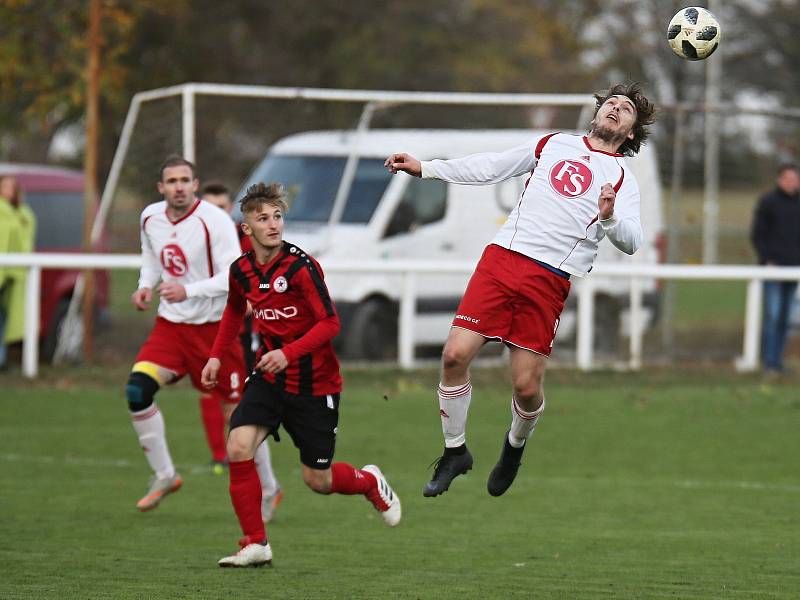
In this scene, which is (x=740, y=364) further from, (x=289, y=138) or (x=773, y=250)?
(x=289, y=138)

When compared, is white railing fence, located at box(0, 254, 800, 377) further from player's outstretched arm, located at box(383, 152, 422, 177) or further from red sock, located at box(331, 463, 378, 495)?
player's outstretched arm, located at box(383, 152, 422, 177)

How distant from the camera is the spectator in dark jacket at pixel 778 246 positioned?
15500 mm

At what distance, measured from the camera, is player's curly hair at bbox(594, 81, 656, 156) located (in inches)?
299

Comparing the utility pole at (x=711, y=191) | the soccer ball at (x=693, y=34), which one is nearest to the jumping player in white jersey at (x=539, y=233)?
the soccer ball at (x=693, y=34)

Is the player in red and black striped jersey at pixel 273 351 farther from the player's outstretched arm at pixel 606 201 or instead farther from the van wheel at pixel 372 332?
the van wheel at pixel 372 332

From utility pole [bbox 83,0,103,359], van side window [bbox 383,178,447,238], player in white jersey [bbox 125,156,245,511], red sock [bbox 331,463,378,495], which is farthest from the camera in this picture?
van side window [bbox 383,178,447,238]

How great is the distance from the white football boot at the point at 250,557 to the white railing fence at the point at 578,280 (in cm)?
716

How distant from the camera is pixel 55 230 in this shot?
16.8 metres

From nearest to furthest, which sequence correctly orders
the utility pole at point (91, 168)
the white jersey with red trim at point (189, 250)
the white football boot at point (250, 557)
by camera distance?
the white football boot at point (250, 557)
the white jersey with red trim at point (189, 250)
the utility pole at point (91, 168)

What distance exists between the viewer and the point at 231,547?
27.7 ft

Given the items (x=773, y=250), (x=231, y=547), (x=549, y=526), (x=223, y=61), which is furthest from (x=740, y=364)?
(x=223, y=61)

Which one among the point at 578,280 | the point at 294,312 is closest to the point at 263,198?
the point at 294,312

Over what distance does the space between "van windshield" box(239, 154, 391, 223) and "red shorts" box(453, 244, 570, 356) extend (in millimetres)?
8308

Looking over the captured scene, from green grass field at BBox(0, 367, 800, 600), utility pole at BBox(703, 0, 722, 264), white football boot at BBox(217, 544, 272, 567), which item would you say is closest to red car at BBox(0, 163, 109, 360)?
green grass field at BBox(0, 367, 800, 600)
